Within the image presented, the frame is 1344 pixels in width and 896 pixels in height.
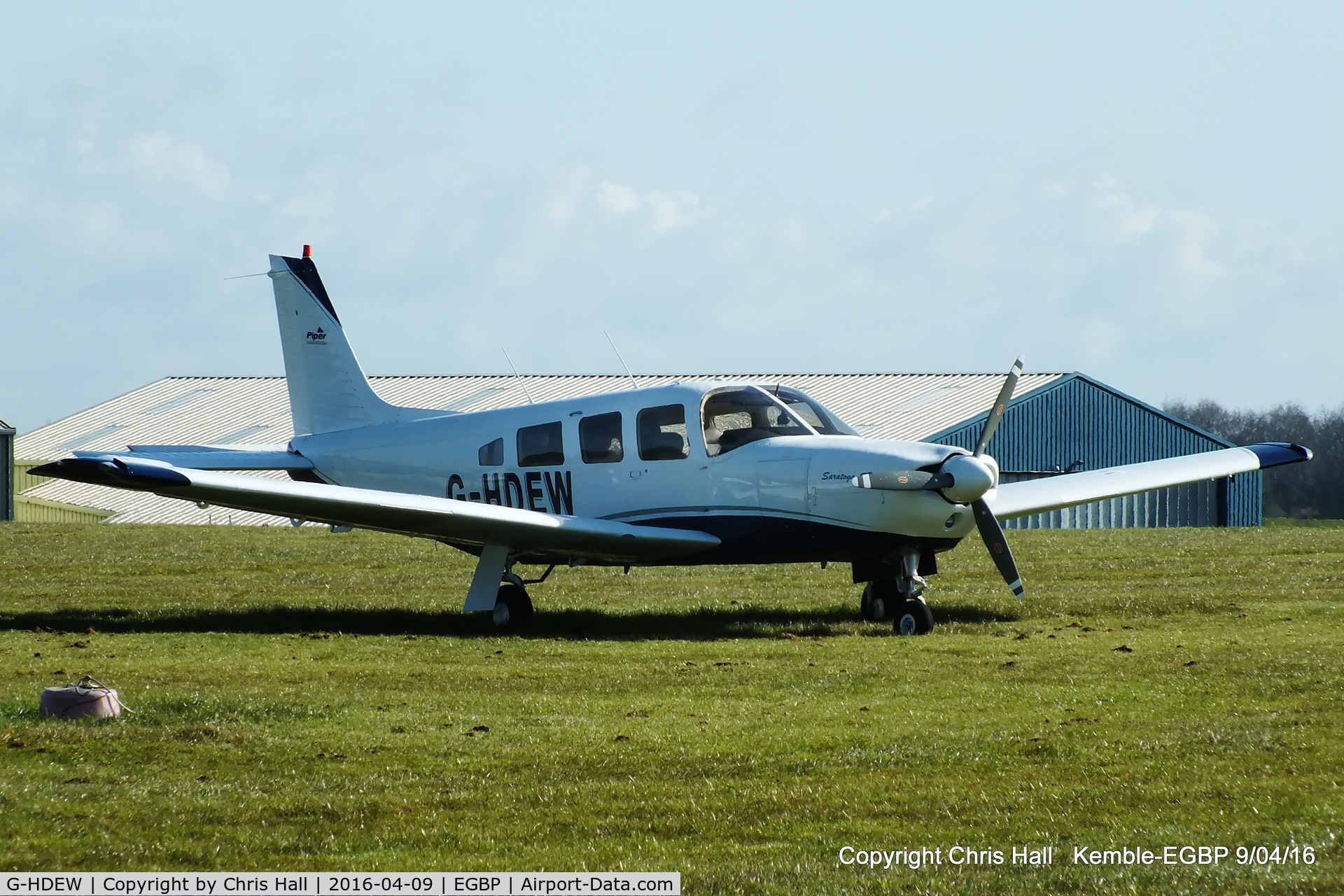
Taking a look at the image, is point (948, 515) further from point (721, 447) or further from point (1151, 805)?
point (1151, 805)

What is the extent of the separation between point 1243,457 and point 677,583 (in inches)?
344

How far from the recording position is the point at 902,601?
592 inches

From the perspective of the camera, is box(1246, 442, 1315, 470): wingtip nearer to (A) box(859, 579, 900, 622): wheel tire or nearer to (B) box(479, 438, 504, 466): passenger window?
(A) box(859, 579, 900, 622): wheel tire

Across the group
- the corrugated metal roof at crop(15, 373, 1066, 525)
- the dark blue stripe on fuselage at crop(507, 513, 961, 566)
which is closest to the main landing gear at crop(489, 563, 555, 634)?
the dark blue stripe on fuselage at crop(507, 513, 961, 566)

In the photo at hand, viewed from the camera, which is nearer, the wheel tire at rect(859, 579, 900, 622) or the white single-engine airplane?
the white single-engine airplane

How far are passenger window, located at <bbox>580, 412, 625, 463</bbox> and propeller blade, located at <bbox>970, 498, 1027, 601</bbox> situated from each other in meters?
4.09

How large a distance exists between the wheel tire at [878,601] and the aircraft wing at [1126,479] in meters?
1.47

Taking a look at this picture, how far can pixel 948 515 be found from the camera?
48.5 ft

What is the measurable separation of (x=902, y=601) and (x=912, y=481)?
1360mm

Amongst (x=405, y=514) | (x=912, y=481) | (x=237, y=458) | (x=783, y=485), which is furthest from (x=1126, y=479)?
(x=237, y=458)

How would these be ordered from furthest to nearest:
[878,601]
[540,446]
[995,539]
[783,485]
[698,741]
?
[540,446] → [878,601] → [783,485] → [995,539] → [698,741]

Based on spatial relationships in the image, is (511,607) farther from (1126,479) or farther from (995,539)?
(1126,479)

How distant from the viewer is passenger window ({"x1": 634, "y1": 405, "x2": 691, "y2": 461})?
16156 mm

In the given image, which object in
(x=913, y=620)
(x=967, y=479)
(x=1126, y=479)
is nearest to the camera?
(x=967, y=479)
